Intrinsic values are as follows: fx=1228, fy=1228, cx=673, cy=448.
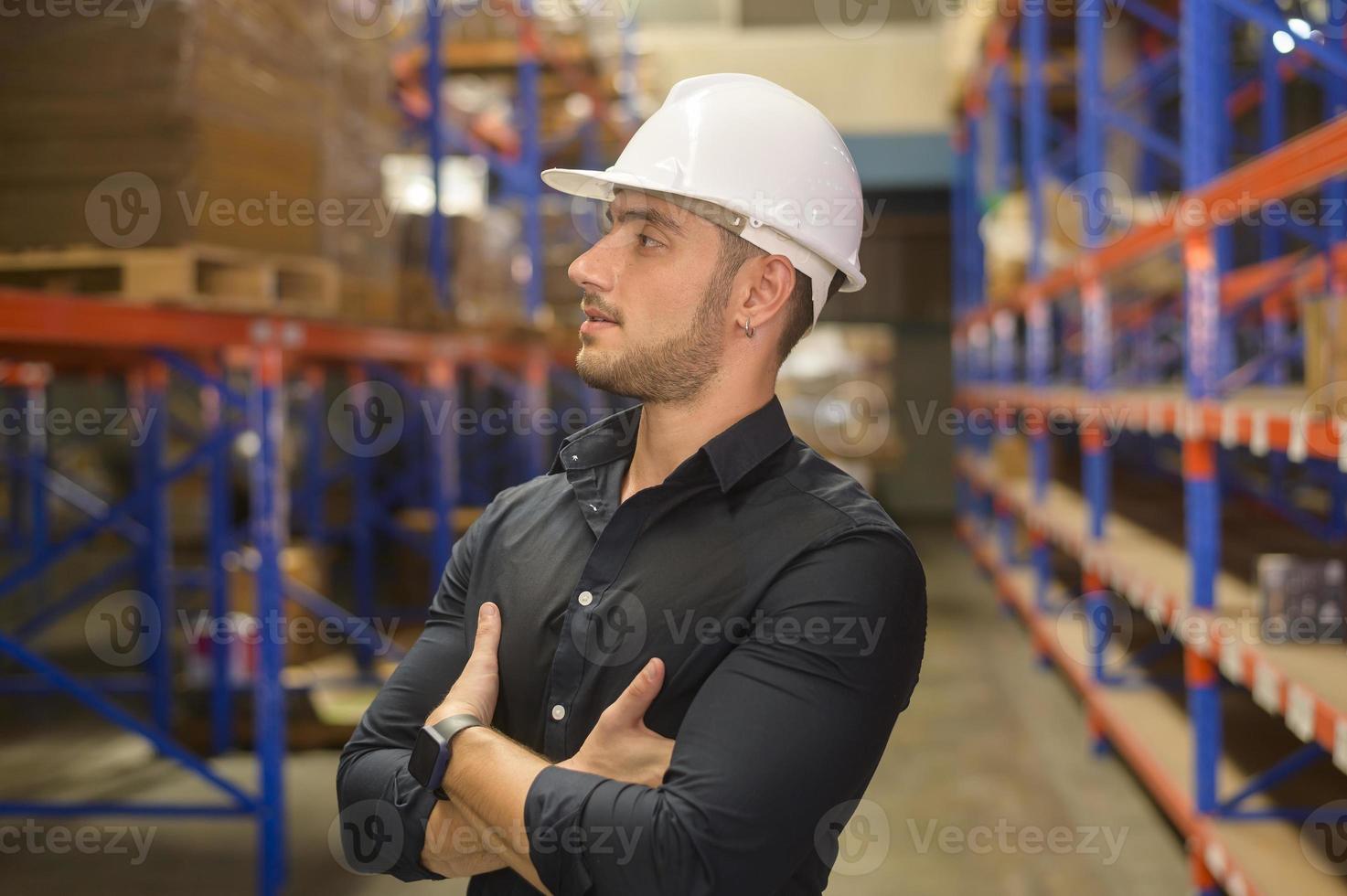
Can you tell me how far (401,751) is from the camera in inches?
73.3

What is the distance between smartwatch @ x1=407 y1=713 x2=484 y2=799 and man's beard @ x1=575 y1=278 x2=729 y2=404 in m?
0.52

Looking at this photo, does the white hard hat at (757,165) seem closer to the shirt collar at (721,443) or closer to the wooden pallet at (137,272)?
the shirt collar at (721,443)

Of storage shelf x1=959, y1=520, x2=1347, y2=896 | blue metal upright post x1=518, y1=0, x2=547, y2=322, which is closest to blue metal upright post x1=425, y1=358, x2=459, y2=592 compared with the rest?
blue metal upright post x1=518, y1=0, x2=547, y2=322

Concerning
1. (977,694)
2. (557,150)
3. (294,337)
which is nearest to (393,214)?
(294,337)

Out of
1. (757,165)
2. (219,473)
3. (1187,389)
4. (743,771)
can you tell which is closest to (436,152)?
(219,473)

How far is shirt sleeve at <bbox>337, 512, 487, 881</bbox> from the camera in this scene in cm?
176

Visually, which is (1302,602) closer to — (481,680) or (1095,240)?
(1095,240)

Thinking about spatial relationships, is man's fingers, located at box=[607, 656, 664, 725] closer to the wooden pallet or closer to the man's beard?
the man's beard

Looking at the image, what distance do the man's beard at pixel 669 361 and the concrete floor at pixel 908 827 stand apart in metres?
3.05

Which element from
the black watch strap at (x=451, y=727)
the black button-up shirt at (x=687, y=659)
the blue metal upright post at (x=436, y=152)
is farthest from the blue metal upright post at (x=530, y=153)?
the black watch strap at (x=451, y=727)

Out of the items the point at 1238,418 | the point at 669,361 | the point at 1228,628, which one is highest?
the point at 669,361

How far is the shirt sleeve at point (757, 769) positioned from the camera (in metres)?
1.53

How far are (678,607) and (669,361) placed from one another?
380mm

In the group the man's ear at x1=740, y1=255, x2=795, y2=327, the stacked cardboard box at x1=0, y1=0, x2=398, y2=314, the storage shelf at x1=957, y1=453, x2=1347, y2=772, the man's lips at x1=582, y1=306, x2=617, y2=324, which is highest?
the stacked cardboard box at x1=0, y1=0, x2=398, y2=314
